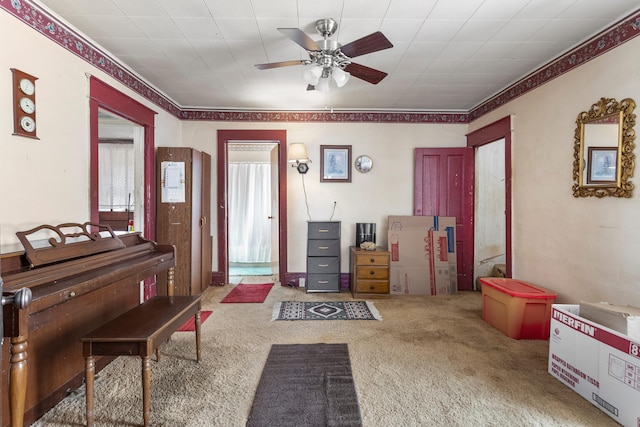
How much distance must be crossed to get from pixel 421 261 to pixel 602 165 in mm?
2284

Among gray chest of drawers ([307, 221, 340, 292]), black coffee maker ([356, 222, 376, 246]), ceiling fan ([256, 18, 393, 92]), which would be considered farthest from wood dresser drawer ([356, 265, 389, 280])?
ceiling fan ([256, 18, 393, 92])

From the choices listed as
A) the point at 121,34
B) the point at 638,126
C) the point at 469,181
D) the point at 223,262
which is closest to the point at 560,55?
the point at 638,126

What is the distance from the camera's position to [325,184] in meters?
4.73

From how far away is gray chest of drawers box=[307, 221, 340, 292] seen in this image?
4.35 m

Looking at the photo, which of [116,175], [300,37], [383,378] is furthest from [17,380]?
[116,175]

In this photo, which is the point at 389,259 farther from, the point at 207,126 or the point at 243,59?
the point at 207,126

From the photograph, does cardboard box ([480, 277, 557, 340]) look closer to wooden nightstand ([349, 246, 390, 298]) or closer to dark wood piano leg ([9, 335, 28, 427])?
wooden nightstand ([349, 246, 390, 298])

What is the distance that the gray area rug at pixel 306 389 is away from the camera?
73.9 inches

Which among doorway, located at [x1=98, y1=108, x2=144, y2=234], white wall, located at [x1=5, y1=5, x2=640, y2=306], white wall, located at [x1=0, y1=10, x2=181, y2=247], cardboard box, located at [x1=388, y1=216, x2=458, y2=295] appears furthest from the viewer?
doorway, located at [x1=98, y1=108, x2=144, y2=234]

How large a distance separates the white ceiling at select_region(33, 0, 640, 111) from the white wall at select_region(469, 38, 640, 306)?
0.35 meters

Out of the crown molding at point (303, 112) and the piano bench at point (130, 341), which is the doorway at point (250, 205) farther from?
the piano bench at point (130, 341)

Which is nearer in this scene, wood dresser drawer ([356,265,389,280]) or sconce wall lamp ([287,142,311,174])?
wood dresser drawer ([356,265,389,280])

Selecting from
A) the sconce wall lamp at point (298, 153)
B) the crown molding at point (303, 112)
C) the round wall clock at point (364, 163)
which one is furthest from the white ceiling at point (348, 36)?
the round wall clock at point (364, 163)

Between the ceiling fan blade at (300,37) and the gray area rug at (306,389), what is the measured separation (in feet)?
7.62
